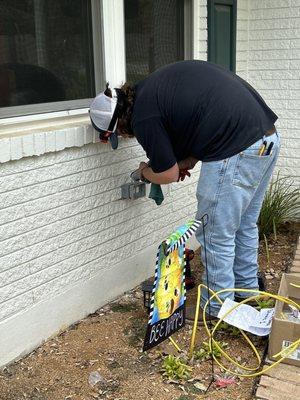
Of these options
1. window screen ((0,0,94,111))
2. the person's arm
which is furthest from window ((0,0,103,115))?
the person's arm

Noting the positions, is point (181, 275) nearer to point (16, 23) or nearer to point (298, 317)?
point (298, 317)

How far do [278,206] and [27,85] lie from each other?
2.86m

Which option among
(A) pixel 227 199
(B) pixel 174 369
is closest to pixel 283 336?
(B) pixel 174 369

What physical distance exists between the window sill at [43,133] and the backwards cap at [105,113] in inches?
5.8

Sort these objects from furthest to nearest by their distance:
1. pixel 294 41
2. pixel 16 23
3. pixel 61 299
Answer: pixel 294 41, pixel 61 299, pixel 16 23

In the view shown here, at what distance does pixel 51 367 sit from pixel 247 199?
155cm

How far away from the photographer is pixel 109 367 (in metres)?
2.94

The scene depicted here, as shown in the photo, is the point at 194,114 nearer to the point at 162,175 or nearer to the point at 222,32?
the point at 162,175

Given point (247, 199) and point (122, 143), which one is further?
point (122, 143)

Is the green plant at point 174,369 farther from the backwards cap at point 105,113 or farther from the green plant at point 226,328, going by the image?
the backwards cap at point 105,113

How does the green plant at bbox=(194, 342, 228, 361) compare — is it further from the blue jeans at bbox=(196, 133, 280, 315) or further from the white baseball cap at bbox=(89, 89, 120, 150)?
the white baseball cap at bbox=(89, 89, 120, 150)

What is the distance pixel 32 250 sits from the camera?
3.01 meters

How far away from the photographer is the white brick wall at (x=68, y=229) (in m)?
2.88

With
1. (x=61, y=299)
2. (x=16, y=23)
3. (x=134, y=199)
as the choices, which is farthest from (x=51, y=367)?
(x=16, y=23)
